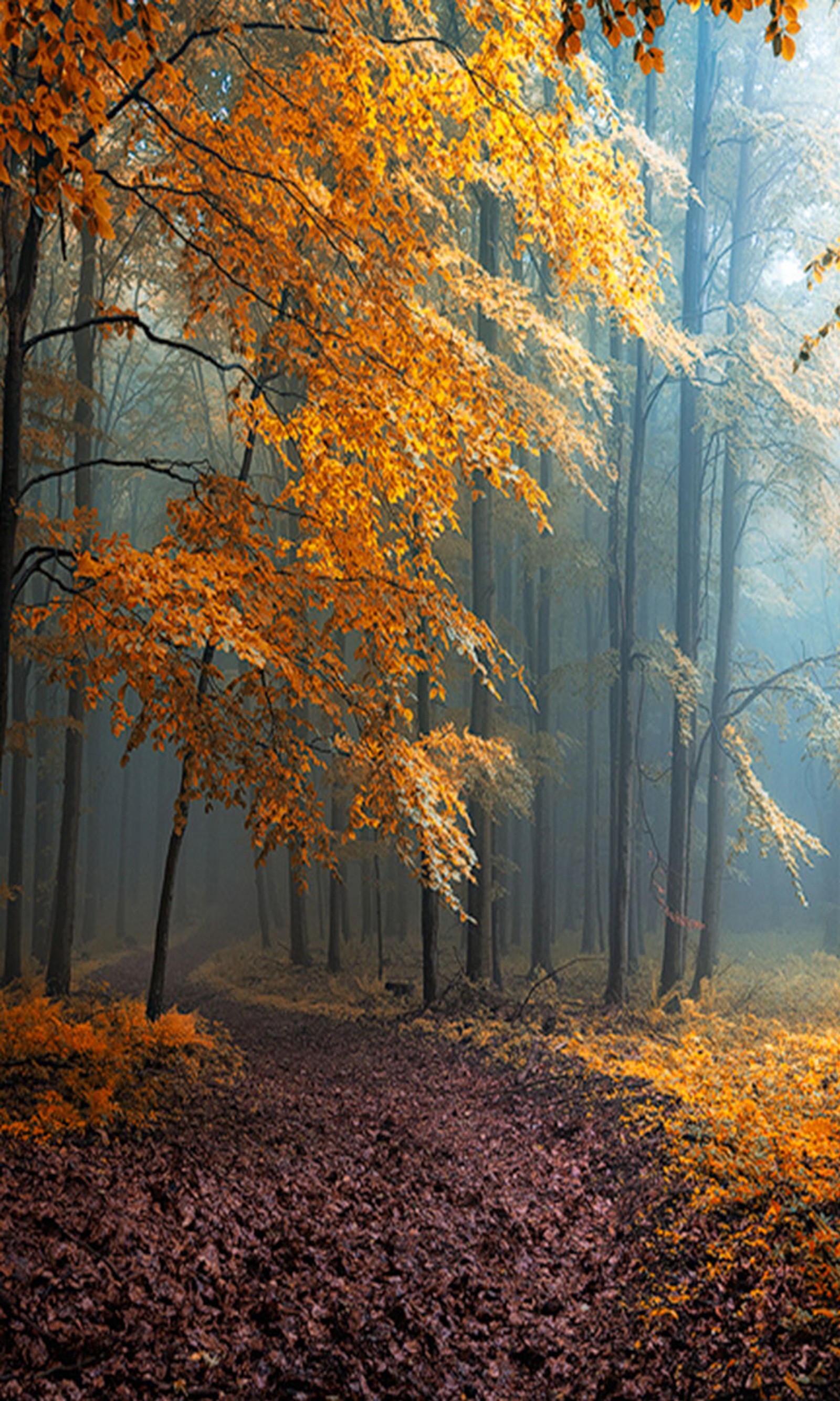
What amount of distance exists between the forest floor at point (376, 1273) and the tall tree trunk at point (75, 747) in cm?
573

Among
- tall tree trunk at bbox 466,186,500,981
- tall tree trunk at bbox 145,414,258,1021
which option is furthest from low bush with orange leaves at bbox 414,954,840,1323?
tall tree trunk at bbox 145,414,258,1021

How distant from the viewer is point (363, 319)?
17.8ft

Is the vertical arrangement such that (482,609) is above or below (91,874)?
above

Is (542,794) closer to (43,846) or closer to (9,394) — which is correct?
(43,846)

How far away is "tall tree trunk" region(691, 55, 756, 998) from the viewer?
1412 centimetres

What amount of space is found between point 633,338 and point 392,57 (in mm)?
10698

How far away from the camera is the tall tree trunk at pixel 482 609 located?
37.6 feet

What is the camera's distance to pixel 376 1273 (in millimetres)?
3889

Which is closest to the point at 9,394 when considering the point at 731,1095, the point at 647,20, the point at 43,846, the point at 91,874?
the point at 647,20

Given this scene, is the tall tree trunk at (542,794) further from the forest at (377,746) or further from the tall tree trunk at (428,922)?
the tall tree trunk at (428,922)

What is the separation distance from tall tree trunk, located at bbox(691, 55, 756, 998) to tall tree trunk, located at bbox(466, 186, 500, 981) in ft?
12.8

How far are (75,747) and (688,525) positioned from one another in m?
8.90

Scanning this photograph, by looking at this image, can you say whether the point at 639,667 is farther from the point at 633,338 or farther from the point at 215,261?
the point at 215,261

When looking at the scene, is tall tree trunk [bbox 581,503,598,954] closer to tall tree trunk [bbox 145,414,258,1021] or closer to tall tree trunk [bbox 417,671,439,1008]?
tall tree trunk [bbox 417,671,439,1008]
